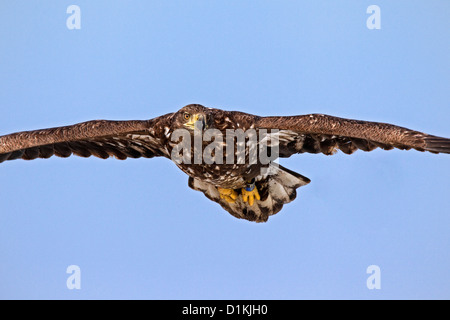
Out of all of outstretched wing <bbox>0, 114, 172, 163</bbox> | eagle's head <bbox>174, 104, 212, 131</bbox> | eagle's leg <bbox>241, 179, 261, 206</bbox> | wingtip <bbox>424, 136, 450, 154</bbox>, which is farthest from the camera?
eagle's leg <bbox>241, 179, 261, 206</bbox>

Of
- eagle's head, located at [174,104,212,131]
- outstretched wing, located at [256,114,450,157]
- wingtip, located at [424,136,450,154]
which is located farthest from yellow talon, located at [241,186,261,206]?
wingtip, located at [424,136,450,154]

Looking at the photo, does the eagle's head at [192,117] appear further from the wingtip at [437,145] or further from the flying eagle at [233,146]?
the wingtip at [437,145]

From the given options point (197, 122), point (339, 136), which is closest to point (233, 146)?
point (197, 122)

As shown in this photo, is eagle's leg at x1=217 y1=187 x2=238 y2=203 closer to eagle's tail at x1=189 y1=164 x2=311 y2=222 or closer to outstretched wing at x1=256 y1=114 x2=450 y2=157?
eagle's tail at x1=189 y1=164 x2=311 y2=222

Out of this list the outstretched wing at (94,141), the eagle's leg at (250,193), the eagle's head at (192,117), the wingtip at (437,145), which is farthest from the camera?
the eagle's leg at (250,193)

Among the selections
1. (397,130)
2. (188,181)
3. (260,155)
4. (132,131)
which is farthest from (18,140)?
(397,130)

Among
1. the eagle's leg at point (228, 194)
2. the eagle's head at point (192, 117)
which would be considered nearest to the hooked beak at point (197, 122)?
the eagle's head at point (192, 117)
